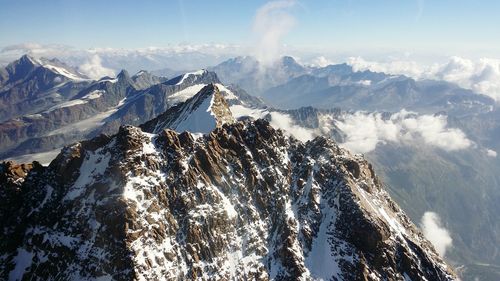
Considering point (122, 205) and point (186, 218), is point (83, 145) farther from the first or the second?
point (186, 218)

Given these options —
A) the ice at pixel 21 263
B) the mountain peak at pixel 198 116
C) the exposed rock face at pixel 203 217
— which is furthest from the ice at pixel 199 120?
the ice at pixel 21 263

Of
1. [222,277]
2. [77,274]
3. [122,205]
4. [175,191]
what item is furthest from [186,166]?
[77,274]

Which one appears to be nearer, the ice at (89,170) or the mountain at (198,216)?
the mountain at (198,216)

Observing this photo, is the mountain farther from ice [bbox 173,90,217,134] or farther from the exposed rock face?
ice [bbox 173,90,217,134]

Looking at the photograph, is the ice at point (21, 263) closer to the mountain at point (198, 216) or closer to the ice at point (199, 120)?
the mountain at point (198, 216)

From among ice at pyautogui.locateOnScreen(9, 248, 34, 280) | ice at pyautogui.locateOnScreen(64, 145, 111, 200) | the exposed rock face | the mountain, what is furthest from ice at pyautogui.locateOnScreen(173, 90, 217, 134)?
ice at pyautogui.locateOnScreen(9, 248, 34, 280)

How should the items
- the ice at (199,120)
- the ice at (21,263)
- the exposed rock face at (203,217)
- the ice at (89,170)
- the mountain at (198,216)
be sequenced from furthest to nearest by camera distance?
1. the ice at (199,120)
2. the ice at (89,170)
3. the mountain at (198,216)
4. the exposed rock face at (203,217)
5. the ice at (21,263)

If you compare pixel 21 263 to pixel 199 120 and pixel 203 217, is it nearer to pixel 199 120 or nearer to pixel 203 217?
pixel 203 217
